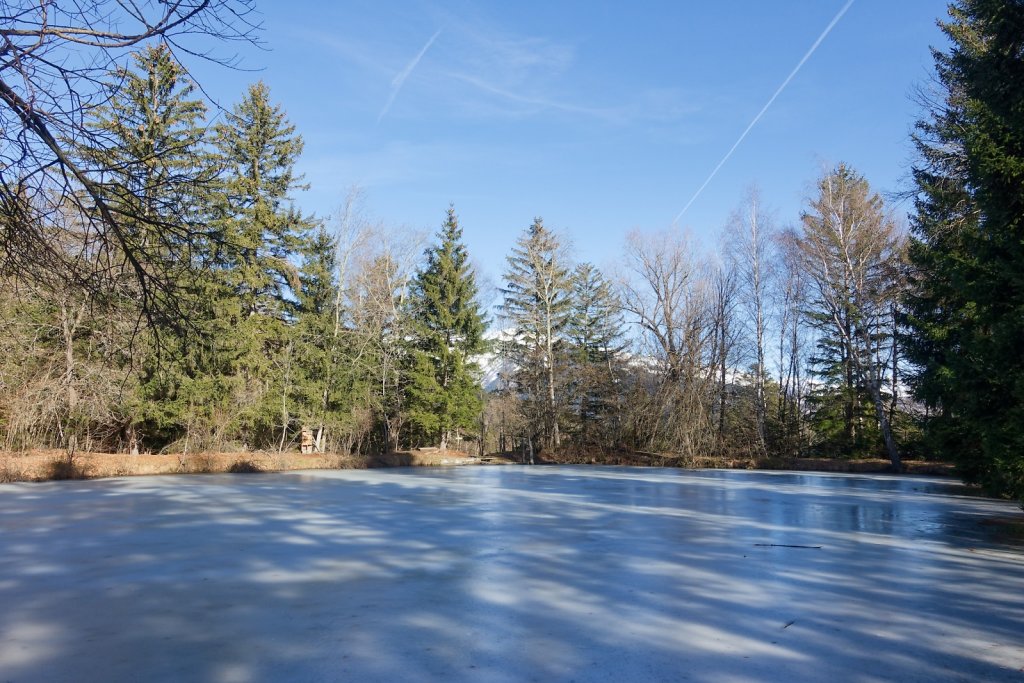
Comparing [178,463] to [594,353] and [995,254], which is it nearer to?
[995,254]

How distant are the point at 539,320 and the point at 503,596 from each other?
23871 mm

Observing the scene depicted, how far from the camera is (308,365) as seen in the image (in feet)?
70.3

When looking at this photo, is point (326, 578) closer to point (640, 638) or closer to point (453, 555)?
point (453, 555)

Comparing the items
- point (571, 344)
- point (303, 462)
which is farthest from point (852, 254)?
point (303, 462)

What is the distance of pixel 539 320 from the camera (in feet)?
90.2

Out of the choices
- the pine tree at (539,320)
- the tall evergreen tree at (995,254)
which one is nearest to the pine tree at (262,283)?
the pine tree at (539,320)

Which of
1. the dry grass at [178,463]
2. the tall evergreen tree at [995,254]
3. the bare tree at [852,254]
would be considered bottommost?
the dry grass at [178,463]

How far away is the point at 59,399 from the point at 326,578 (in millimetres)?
12508

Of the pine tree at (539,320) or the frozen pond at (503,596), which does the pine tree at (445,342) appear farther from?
the frozen pond at (503,596)

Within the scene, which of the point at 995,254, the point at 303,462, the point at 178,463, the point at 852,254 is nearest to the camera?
the point at 995,254

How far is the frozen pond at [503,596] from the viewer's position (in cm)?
270

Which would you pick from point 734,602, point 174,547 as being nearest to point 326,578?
point 174,547

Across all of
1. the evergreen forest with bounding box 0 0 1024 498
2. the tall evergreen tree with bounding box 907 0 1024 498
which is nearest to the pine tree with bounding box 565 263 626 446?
the evergreen forest with bounding box 0 0 1024 498

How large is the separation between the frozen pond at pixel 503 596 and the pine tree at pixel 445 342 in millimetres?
16013
